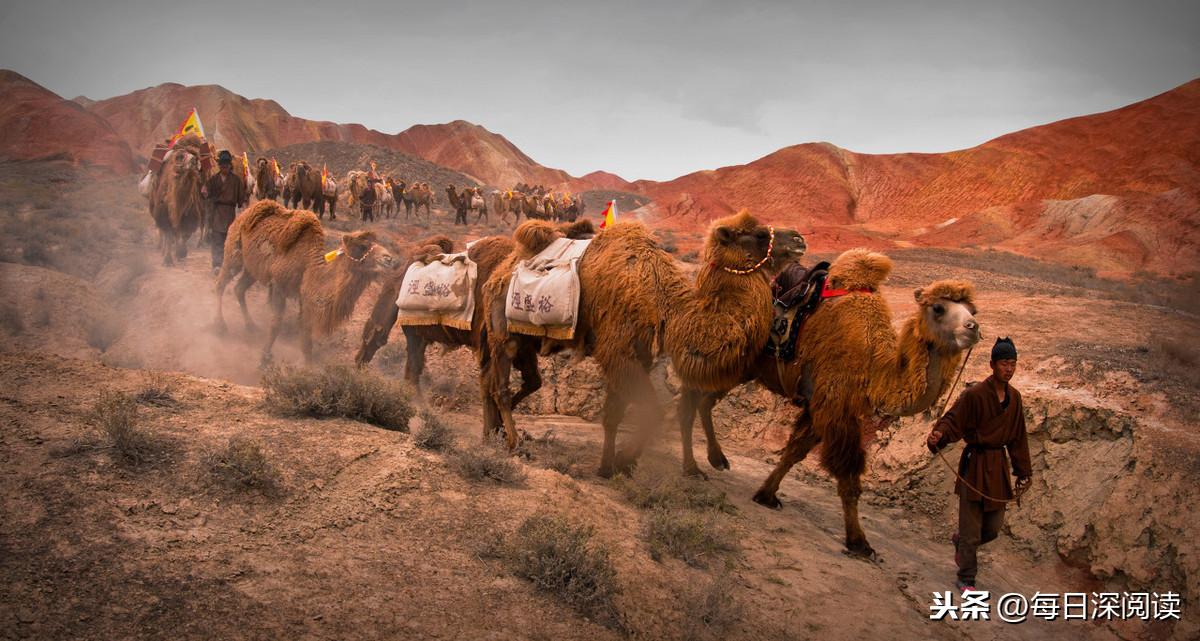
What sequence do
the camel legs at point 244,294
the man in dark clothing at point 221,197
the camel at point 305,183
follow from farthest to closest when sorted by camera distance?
1. the camel at point 305,183
2. the man in dark clothing at point 221,197
3. the camel legs at point 244,294

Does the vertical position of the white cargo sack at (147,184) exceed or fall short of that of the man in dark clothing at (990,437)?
it exceeds it

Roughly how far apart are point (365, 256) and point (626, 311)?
591 centimetres

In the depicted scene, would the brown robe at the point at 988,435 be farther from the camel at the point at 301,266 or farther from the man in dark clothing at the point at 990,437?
the camel at the point at 301,266

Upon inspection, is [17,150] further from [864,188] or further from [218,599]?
[864,188]

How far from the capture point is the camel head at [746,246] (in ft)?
17.4

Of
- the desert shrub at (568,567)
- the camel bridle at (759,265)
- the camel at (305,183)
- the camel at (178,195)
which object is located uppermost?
the camel at (305,183)

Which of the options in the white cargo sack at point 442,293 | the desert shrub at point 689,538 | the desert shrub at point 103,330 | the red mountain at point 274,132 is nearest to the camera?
the desert shrub at point 689,538

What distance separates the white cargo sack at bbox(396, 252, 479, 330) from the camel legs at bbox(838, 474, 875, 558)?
155 inches

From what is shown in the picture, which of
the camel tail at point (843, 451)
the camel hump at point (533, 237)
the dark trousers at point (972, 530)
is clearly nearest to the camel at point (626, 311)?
the camel hump at point (533, 237)

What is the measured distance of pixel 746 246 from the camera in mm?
5352

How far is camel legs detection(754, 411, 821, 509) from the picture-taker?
564cm

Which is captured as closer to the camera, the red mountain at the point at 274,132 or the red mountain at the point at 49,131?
the red mountain at the point at 49,131

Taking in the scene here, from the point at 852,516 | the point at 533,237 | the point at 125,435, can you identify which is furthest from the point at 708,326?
the point at 125,435

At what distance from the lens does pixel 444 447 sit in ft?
16.3
